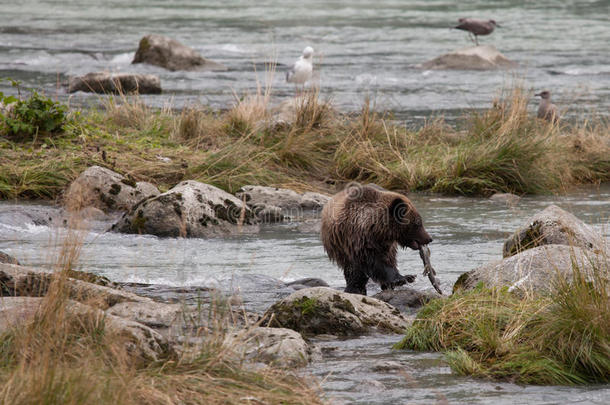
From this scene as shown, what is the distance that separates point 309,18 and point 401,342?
97.8 feet

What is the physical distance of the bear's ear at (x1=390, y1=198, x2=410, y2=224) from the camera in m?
7.64

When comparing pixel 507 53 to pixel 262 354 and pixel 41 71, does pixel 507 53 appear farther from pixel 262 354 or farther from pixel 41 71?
pixel 262 354

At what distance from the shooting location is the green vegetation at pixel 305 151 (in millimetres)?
12164

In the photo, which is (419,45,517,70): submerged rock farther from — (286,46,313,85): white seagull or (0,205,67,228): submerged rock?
(0,205,67,228): submerged rock

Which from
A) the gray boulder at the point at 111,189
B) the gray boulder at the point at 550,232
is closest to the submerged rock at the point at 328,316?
the gray boulder at the point at 550,232

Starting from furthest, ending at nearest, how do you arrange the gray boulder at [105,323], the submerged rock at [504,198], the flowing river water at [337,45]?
the flowing river water at [337,45] → the submerged rock at [504,198] → the gray boulder at [105,323]

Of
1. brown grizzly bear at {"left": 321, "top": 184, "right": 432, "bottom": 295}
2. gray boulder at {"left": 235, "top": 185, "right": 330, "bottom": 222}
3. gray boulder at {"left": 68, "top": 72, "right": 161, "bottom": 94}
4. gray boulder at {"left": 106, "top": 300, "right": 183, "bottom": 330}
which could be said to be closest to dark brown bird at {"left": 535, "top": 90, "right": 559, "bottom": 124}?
gray boulder at {"left": 235, "top": 185, "right": 330, "bottom": 222}

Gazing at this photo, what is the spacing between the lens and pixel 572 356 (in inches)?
219

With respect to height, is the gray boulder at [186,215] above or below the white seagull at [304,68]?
below

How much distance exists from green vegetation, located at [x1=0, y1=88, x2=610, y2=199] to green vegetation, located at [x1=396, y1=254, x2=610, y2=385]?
19.9 ft

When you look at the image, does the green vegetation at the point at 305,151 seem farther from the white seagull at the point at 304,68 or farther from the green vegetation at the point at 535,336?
the green vegetation at the point at 535,336

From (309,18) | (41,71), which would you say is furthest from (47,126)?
(309,18)

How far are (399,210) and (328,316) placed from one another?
140cm

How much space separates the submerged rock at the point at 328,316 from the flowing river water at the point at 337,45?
8.59 meters
